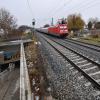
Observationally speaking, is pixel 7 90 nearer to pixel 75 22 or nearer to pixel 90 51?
pixel 90 51

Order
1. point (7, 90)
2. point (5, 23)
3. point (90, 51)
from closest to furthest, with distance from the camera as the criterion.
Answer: point (7, 90), point (90, 51), point (5, 23)

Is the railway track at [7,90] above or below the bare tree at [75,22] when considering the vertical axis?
below

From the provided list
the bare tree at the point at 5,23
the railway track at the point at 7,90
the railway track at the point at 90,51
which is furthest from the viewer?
the bare tree at the point at 5,23

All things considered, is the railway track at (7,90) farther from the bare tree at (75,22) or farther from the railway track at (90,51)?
the bare tree at (75,22)

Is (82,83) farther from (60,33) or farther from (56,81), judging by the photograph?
(60,33)

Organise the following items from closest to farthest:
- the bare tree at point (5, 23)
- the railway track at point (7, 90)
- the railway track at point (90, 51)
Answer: the railway track at point (7, 90)
the railway track at point (90, 51)
the bare tree at point (5, 23)

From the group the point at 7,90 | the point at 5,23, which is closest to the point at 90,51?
the point at 7,90

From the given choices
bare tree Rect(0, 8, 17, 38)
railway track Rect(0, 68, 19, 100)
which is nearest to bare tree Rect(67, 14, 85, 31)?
bare tree Rect(0, 8, 17, 38)

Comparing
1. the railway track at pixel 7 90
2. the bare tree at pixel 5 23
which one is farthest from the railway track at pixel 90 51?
the bare tree at pixel 5 23

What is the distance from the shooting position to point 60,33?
36.4 meters

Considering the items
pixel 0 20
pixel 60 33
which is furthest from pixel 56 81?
pixel 0 20

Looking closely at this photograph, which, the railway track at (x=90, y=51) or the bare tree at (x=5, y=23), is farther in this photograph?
the bare tree at (x=5, y=23)

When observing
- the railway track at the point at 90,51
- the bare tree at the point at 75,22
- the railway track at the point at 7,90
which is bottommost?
the railway track at the point at 7,90

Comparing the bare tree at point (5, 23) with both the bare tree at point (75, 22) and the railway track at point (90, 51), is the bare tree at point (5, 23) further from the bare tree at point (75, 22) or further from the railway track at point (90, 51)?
the railway track at point (90, 51)
